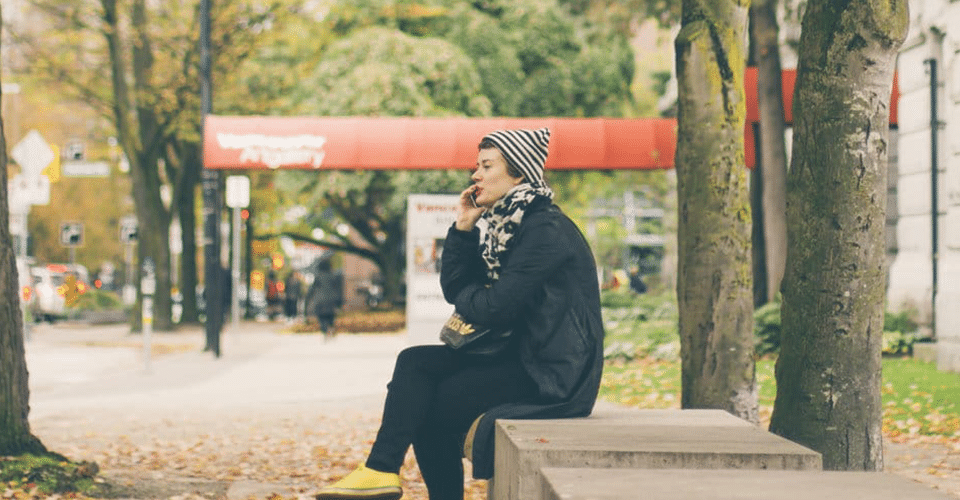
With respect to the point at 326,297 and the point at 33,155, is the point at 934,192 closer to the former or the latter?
the point at 33,155

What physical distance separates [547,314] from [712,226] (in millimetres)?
3694

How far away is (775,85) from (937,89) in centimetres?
247

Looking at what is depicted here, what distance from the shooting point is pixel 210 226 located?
902 inches

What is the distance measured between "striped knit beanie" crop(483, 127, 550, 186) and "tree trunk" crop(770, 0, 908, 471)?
1.93 metres

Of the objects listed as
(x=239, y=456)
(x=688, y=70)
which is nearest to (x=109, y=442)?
(x=239, y=456)

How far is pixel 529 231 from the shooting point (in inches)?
192

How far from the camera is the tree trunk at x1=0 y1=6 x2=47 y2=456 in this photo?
24.9 ft

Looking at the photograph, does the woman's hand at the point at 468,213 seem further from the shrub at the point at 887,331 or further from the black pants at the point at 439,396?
the shrub at the point at 887,331

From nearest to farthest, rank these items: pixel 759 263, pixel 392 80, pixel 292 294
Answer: pixel 759 263
pixel 392 80
pixel 292 294

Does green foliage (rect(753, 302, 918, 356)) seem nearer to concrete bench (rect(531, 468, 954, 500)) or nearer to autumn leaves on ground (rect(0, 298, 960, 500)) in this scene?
autumn leaves on ground (rect(0, 298, 960, 500))

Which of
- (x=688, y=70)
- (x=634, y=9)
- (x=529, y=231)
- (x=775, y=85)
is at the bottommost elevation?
(x=529, y=231)

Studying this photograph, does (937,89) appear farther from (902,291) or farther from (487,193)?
(487,193)

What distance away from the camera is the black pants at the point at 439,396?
16.1 feet

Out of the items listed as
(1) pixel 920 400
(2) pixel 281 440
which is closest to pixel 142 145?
(2) pixel 281 440
